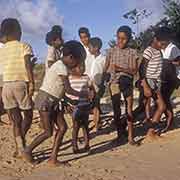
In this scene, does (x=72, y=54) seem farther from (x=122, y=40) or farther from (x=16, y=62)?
(x=122, y=40)

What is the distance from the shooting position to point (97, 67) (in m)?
9.60

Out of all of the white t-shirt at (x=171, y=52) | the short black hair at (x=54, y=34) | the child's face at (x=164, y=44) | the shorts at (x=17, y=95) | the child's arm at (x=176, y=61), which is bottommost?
the shorts at (x=17, y=95)

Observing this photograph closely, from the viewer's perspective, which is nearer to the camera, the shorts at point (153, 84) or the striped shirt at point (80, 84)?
the striped shirt at point (80, 84)

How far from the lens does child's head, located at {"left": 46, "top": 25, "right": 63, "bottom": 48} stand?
29.5 feet

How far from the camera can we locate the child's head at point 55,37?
354 inches

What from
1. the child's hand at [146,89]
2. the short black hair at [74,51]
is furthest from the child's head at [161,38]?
the short black hair at [74,51]

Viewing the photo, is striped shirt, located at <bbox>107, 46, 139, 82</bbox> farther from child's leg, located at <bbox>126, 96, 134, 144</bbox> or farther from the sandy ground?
the sandy ground

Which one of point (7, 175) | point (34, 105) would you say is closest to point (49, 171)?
point (7, 175)

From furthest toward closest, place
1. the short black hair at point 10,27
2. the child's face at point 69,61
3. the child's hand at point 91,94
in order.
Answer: the child's hand at point 91,94 → the short black hair at point 10,27 → the child's face at point 69,61

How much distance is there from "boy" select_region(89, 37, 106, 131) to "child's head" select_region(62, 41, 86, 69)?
216 cm

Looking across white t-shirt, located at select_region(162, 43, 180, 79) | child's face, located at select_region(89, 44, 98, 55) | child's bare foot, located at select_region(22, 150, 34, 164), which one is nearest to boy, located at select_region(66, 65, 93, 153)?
child's bare foot, located at select_region(22, 150, 34, 164)

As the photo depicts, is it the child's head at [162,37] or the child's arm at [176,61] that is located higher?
the child's head at [162,37]

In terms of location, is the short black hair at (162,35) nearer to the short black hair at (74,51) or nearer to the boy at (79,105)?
the boy at (79,105)

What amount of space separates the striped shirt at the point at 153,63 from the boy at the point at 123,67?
1.31 feet
